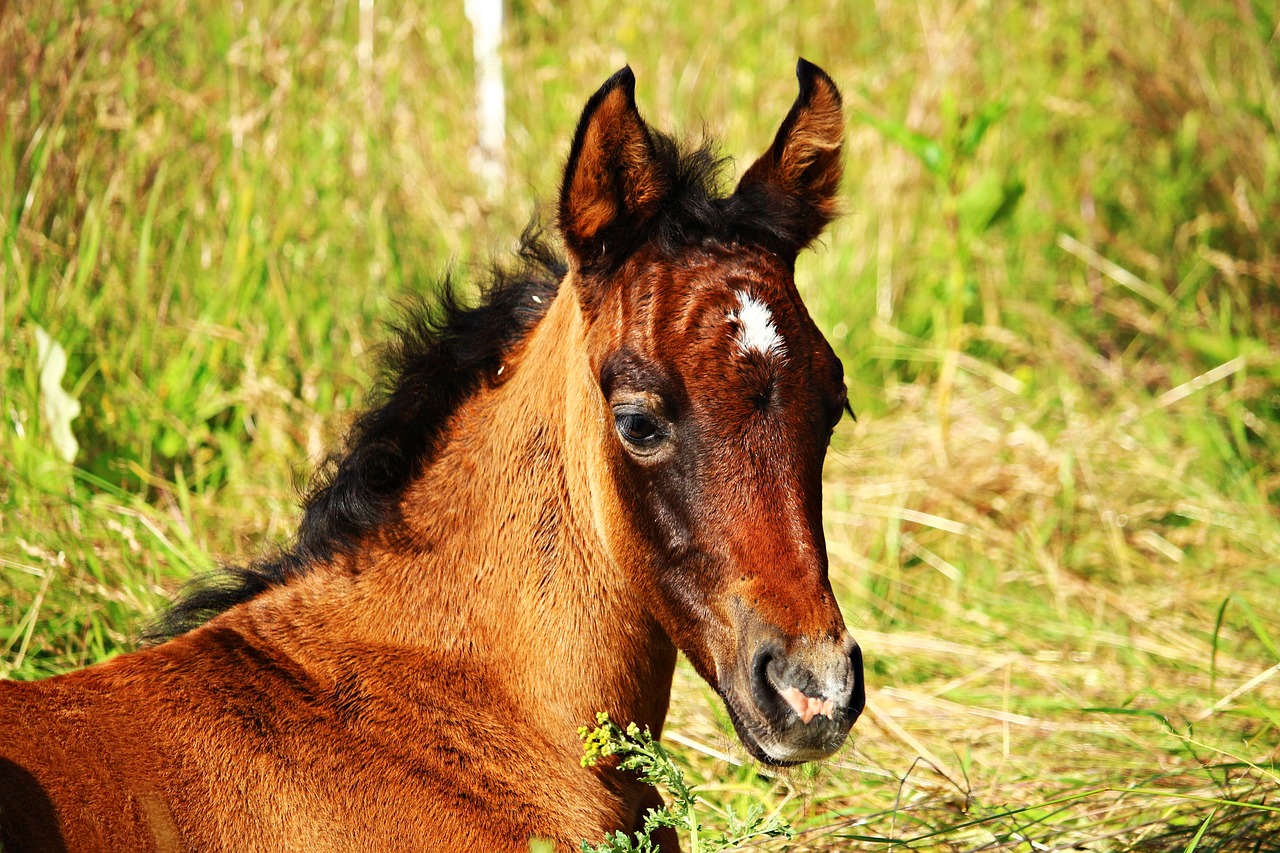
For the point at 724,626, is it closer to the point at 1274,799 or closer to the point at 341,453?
the point at 341,453

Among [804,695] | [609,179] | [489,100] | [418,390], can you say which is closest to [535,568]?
[418,390]

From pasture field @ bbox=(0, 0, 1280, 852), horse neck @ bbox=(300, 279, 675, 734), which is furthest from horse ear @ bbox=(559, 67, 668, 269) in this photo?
pasture field @ bbox=(0, 0, 1280, 852)

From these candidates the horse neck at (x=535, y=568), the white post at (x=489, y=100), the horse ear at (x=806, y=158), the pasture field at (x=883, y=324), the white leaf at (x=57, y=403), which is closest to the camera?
the horse neck at (x=535, y=568)

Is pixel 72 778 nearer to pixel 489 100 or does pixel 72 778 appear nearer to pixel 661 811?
pixel 661 811

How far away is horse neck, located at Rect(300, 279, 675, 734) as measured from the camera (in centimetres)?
243

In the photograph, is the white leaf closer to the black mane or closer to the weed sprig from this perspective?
the black mane

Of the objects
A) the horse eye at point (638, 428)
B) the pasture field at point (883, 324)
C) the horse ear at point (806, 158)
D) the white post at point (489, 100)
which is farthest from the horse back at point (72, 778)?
the white post at point (489, 100)

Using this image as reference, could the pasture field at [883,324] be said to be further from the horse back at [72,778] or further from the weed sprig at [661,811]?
the horse back at [72,778]

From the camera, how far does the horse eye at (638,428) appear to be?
2227 millimetres

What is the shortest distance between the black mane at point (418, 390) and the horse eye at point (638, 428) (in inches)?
16.3

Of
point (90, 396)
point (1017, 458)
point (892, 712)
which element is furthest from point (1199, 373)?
point (90, 396)

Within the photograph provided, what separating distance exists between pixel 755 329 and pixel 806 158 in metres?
0.61

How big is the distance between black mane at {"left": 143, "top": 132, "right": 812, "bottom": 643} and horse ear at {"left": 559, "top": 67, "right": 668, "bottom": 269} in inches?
1.8

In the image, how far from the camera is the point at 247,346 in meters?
4.55
